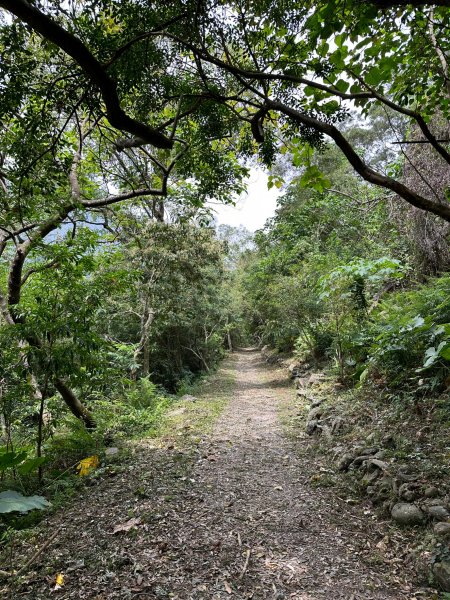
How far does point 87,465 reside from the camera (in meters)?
4.80

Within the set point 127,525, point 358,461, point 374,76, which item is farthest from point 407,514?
point 374,76

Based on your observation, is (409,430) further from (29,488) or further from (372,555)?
(29,488)

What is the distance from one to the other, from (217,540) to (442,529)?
1810 mm

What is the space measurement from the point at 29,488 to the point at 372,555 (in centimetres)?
386

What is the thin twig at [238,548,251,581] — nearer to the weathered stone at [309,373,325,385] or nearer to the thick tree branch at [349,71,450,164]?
the thick tree branch at [349,71,450,164]

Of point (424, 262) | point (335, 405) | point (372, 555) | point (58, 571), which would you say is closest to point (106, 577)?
point (58, 571)

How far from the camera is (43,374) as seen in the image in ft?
14.2

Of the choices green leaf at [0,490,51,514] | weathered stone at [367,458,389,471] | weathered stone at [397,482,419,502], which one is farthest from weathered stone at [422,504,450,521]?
green leaf at [0,490,51,514]

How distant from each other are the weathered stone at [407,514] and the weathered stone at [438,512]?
0.07 meters

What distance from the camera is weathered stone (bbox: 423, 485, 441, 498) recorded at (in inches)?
116

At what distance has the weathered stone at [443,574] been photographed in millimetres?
2260

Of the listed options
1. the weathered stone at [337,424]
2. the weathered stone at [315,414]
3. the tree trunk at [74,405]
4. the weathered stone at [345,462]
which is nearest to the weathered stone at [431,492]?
the weathered stone at [345,462]

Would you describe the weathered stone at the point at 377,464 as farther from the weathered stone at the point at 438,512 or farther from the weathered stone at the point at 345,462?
the weathered stone at the point at 438,512

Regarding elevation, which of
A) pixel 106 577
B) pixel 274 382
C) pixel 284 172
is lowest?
pixel 274 382
